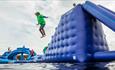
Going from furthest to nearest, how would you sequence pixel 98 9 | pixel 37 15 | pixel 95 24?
pixel 37 15
pixel 95 24
pixel 98 9

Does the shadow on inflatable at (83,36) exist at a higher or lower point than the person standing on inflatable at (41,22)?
lower

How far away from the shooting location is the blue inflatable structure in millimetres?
8227

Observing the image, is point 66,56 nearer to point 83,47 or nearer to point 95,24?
point 83,47

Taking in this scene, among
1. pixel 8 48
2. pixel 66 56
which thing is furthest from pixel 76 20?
pixel 8 48

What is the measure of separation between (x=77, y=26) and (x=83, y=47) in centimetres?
99

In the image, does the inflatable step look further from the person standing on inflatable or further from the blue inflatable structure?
the person standing on inflatable

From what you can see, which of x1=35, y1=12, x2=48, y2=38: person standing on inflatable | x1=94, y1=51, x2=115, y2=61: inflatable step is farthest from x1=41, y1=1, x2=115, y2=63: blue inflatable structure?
x1=35, y1=12, x2=48, y2=38: person standing on inflatable

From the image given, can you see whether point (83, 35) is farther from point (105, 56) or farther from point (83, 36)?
point (105, 56)

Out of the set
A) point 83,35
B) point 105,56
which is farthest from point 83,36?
point 105,56

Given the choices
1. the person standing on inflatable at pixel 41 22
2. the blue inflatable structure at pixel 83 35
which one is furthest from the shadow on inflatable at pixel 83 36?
the person standing on inflatable at pixel 41 22

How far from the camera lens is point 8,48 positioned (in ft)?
50.4

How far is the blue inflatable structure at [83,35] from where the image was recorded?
8227 mm

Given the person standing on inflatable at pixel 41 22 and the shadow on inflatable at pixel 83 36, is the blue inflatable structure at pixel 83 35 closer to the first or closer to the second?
the shadow on inflatable at pixel 83 36

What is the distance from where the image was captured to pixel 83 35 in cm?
895
